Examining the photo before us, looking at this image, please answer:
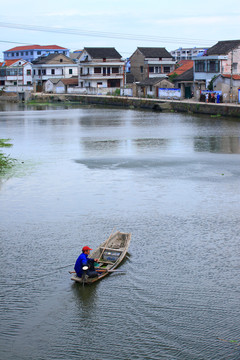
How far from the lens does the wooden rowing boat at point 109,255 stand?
1387 cm

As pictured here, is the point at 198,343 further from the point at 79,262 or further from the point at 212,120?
the point at 212,120

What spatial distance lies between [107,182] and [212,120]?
107ft

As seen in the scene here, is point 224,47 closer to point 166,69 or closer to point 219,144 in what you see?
point 166,69

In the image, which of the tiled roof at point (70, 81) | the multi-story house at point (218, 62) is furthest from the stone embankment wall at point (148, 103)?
the tiled roof at point (70, 81)

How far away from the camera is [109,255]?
50.0 feet

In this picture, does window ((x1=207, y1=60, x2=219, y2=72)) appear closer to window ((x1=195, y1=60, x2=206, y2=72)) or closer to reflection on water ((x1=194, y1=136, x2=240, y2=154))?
window ((x1=195, y1=60, x2=206, y2=72))

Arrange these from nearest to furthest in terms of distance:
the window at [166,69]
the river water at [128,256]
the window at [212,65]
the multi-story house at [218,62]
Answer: the river water at [128,256]
the multi-story house at [218,62]
the window at [212,65]
the window at [166,69]

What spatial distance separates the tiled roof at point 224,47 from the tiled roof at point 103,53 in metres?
29.0

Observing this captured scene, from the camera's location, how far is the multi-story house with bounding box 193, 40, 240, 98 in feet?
235


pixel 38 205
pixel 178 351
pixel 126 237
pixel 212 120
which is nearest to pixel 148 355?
pixel 178 351

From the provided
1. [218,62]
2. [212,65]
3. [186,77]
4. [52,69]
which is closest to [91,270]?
[218,62]

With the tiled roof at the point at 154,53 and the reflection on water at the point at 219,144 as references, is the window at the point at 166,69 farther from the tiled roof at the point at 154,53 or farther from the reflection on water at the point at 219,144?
the reflection on water at the point at 219,144

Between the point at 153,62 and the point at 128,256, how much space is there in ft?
280

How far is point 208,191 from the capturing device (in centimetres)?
2352
